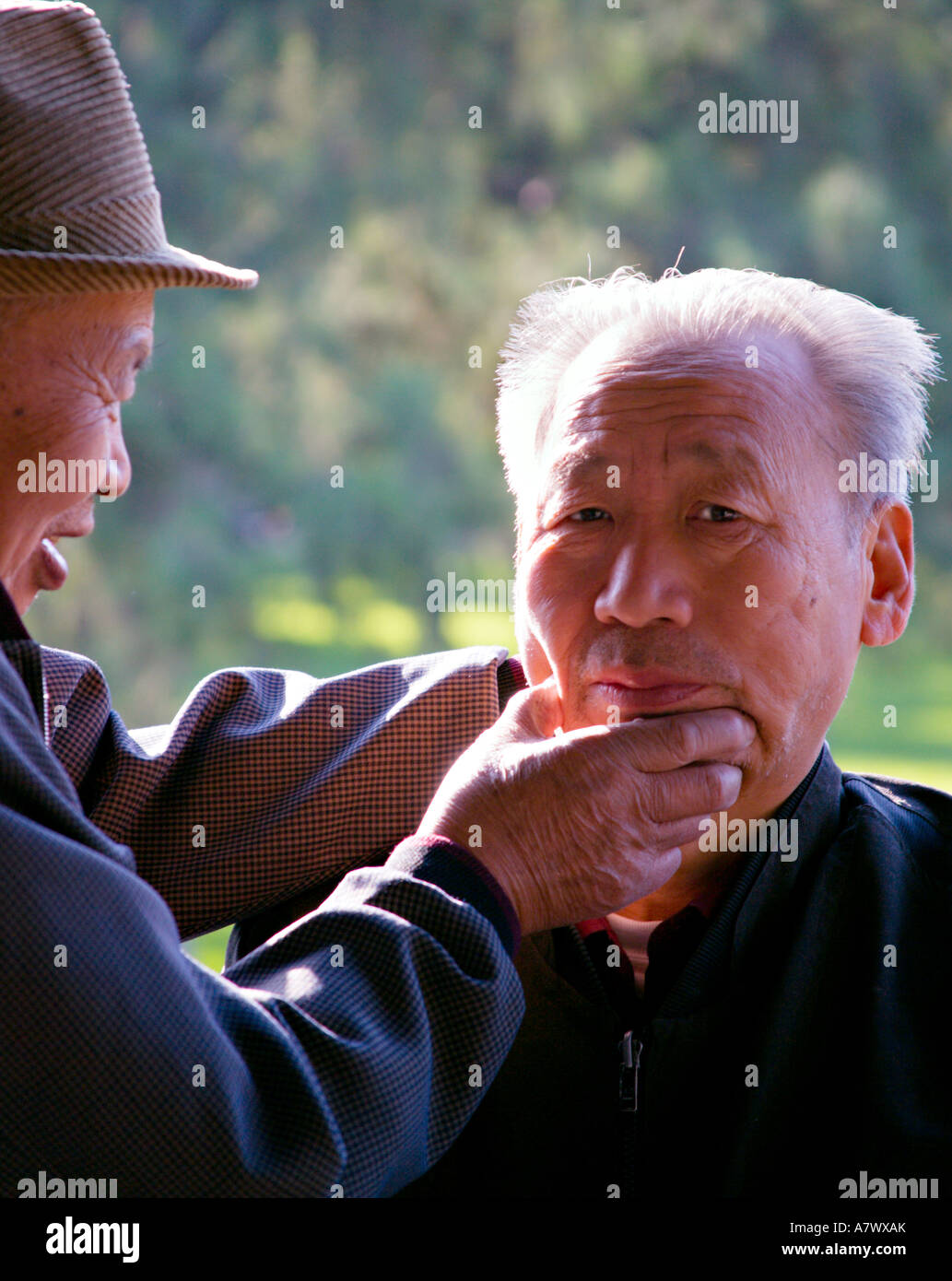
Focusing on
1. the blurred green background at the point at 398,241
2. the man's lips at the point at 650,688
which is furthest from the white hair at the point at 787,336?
the blurred green background at the point at 398,241

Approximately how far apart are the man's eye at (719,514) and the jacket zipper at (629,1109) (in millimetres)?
558

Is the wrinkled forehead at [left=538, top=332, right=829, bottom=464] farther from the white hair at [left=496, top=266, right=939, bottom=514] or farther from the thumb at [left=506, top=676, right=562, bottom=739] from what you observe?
the thumb at [left=506, top=676, right=562, bottom=739]

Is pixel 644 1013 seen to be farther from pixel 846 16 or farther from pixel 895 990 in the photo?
pixel 846 16

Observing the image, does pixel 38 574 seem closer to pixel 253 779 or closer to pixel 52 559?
pixel 52 559

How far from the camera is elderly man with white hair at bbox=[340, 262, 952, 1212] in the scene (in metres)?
1.39

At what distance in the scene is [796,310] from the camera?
1552 millimetres

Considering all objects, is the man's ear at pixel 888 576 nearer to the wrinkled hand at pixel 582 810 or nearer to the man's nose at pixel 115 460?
the wrinkled hand at pixel 582 810

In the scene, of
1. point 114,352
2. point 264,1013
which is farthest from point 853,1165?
point 114,352

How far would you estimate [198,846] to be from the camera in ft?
5.11

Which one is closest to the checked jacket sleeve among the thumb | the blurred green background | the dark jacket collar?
the thumb

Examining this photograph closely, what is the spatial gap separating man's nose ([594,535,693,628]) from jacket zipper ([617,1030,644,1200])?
1.46 ft

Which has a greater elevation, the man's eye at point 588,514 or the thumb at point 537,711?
the man's eye at point 588,514

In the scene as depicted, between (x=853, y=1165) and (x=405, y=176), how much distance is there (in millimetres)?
3909

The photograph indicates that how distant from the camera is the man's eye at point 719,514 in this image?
145 cm
